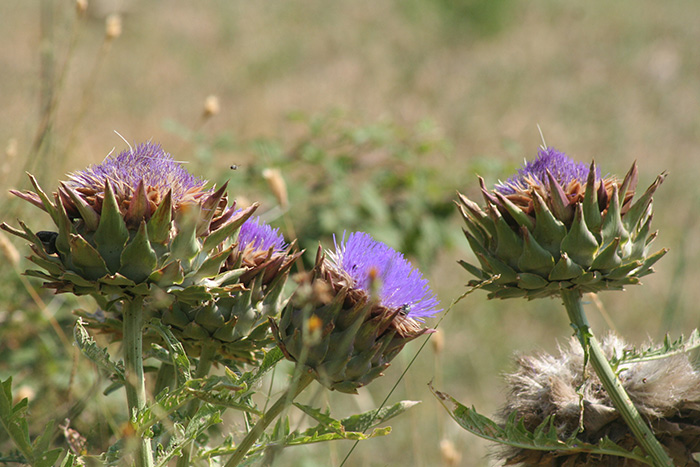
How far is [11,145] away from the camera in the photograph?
3451 millimetres

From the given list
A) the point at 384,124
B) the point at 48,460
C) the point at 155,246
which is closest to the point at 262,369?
the point at 155,246

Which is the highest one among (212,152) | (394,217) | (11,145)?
(212,152)

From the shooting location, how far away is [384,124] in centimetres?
611

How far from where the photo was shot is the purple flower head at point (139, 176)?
192cm

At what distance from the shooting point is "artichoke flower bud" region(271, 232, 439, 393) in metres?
1.87

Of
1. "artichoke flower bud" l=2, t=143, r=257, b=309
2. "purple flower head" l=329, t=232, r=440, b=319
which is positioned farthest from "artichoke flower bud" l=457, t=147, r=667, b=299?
"artichoke flower bud" l=2, t=143, r=257, b=309

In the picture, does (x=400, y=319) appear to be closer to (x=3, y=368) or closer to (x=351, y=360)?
(x=351, y=360)

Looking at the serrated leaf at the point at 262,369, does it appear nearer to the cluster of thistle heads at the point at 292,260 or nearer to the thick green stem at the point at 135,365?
the cluster of thistle heads at the point at 292,260

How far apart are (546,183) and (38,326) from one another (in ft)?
10.9

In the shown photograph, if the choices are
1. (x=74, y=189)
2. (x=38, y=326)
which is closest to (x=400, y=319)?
(x=74, y=189)

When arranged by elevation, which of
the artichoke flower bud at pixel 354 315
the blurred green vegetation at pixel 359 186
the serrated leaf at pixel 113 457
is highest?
the blurred green vegetation at pixel 359 186

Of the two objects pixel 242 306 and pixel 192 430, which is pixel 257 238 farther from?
pixel 192 430

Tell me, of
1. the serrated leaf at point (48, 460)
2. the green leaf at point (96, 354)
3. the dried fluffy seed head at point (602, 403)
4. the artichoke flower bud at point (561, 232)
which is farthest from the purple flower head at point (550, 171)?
the serrated leaf at point (48, 460)

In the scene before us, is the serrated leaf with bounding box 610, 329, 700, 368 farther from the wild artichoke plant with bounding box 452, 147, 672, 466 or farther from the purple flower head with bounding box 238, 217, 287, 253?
the purple flower head with bounding box 238, 217, 287, 253
